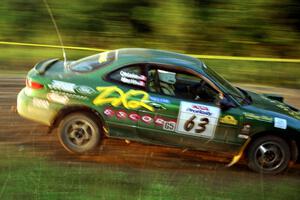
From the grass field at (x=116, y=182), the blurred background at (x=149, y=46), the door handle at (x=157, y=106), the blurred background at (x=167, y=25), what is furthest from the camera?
the blurred background at (x=167, y=25)

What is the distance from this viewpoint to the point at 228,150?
7848 mm

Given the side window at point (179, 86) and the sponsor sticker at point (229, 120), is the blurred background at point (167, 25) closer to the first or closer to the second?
the side window at point (179, 86)

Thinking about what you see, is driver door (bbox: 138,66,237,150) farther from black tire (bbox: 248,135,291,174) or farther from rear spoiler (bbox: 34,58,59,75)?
rear spoiler (bbox: 34,58,59,75)

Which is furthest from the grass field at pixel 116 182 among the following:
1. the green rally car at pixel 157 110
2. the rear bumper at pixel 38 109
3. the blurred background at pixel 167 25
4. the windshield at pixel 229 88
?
the blurred background at pixel 167 25

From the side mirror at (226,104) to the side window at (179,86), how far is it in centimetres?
12

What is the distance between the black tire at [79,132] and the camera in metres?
7.73

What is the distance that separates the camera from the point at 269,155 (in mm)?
7828

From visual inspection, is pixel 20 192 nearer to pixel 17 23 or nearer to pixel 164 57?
pixel 164 57

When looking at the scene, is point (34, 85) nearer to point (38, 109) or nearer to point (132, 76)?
point (38, 109)

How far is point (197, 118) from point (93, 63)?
179 cm

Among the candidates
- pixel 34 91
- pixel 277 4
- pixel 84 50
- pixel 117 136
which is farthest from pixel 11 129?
pixel 277 4

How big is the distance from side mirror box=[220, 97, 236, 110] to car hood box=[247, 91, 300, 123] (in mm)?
418

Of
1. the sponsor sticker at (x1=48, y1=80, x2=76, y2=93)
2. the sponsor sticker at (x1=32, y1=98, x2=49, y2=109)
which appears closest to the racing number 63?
the sponsor sticker at (x1=48, y1=80, x2=76, y2=93)

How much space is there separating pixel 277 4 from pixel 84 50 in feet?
24.1
